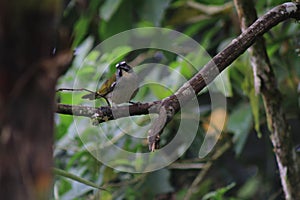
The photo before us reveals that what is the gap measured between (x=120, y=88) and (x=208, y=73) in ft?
0.81

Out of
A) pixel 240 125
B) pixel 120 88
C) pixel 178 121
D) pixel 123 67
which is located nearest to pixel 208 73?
pixel 120 88

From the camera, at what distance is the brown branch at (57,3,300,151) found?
67 cm

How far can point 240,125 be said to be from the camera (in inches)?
57.3

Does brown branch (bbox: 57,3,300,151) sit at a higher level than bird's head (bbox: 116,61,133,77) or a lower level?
lower

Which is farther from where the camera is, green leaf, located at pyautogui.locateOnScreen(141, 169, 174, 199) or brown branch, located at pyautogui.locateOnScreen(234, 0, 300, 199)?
green leaf, located at pyautogui.locateOnScreen(141, 169, 174, 199)

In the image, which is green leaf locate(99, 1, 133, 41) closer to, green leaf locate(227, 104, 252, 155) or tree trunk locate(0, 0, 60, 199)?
green leaf locate(227, 104, 252, 155)

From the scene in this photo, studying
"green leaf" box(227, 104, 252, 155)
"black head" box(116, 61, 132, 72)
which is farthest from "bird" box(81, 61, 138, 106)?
"green leaf" box(227, 104, 252, 155)

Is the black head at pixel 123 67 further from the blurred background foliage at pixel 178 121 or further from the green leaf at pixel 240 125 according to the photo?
the green leaf at pixel 240 125

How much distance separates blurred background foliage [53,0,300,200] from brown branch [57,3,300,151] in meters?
0.39

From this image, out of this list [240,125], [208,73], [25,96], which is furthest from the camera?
[240,125]

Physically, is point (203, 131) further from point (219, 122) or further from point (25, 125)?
point (25, 125)

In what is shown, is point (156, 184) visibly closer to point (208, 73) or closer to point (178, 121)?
point (178, 121)

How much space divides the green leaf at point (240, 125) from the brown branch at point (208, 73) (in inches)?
24.6

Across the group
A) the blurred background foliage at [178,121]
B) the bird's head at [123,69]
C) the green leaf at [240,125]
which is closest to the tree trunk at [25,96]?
the bird's head at [123,69]
